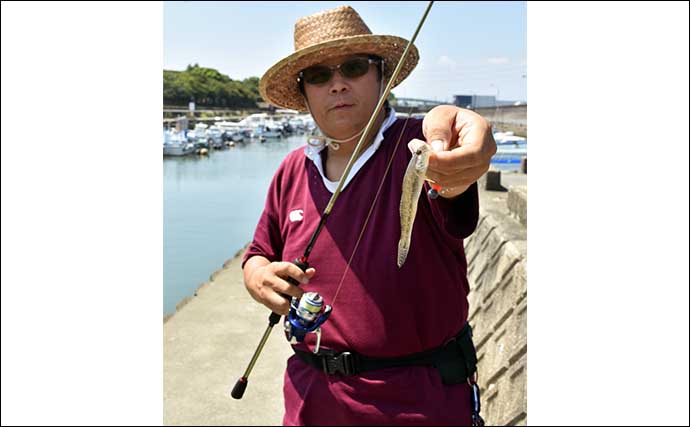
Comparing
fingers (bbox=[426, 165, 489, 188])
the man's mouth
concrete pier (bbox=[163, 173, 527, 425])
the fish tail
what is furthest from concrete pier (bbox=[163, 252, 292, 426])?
fingers (bbox=[426, 165, 489, 188])

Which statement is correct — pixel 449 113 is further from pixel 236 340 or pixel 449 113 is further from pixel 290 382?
pixel 236 340

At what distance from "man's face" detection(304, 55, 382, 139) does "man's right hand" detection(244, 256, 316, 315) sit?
51 cm

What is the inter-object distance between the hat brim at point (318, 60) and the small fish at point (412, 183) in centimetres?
67

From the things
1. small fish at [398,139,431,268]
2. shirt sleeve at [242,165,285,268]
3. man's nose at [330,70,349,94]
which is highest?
man's nose at [330,70,349,94]

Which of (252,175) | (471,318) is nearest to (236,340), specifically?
(471,318)

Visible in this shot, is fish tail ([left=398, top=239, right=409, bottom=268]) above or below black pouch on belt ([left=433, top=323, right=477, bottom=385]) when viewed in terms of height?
above

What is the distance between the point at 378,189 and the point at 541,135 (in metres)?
0.58

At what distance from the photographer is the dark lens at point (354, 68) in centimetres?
204

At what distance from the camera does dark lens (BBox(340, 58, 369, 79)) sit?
2.04 meters

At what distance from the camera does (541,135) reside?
156 cm

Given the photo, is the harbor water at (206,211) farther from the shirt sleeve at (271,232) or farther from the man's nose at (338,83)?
the man's nose at (338,83)

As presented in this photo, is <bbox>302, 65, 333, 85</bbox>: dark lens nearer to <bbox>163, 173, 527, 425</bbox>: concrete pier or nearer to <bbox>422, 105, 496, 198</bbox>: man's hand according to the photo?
<bbox>422, 105, 496, 198</bbox>: man's hand

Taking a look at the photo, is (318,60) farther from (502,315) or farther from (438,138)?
(502,315)

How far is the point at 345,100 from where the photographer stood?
6.60ft
